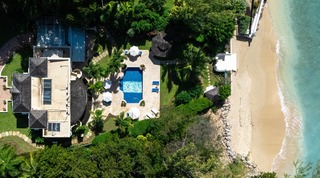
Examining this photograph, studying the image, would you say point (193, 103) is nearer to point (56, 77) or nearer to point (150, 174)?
point (150, 174)

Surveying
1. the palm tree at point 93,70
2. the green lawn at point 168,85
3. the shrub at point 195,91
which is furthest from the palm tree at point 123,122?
the shrub at point 195,91

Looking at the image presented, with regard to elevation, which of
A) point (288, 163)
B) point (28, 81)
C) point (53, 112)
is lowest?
point (288, 163)

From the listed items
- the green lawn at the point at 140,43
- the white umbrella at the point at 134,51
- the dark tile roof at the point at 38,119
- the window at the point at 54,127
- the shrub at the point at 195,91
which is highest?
the green lawn at the point at 140,43

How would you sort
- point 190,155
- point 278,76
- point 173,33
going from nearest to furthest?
point 190,155, point 173,33, point 278,76

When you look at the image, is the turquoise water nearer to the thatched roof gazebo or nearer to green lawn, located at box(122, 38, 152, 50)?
the thatched roof gazebo

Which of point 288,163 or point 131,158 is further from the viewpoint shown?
point 288,163

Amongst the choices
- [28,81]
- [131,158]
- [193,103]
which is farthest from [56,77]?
[193,103]

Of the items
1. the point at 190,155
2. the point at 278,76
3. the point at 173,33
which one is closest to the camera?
the point at 190,155

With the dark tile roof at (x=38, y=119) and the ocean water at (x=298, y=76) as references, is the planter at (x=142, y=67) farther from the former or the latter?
the ocean water at (x=298, y=76)
